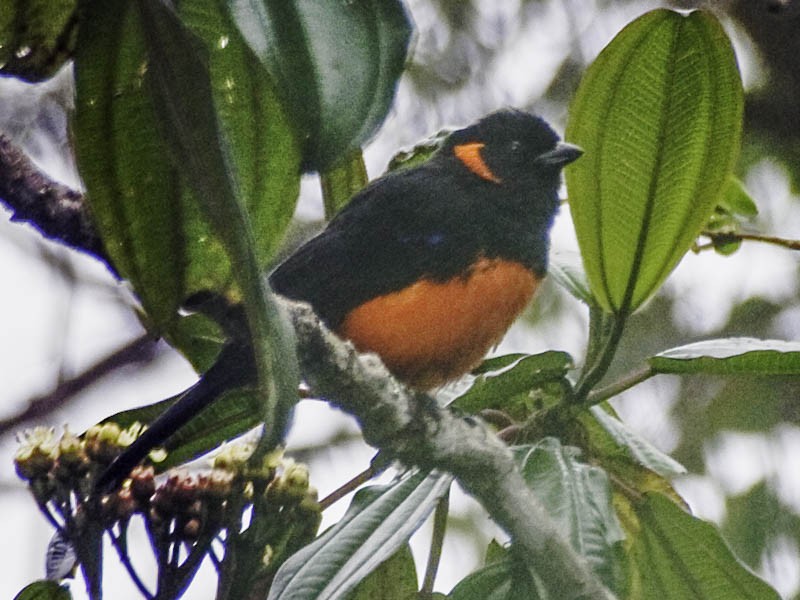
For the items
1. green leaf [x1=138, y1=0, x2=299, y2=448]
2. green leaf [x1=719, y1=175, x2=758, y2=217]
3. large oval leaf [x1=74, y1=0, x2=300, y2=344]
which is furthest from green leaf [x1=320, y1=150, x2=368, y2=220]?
green leaf [x1=138, y1=0, x2=299, y2=448]

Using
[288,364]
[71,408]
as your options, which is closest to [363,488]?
[288,364]

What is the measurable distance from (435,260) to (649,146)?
0.60m

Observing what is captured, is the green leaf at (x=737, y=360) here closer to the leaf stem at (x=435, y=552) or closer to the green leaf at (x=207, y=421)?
the leaf stem at (x=435, y=552)

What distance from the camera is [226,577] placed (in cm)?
138

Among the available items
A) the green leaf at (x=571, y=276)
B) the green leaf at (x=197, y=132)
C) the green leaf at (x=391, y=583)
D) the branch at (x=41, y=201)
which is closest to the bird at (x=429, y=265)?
the green leaf at (x=571, y=276)

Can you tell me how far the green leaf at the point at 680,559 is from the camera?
1566 millimetres

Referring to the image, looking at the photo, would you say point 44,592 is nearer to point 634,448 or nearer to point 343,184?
point 343,184

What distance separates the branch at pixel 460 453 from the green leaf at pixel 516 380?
0.12m

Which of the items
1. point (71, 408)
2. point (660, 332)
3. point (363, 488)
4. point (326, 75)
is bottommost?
point (660, 332)

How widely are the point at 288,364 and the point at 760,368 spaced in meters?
0.82

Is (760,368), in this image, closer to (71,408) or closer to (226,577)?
(226,577)

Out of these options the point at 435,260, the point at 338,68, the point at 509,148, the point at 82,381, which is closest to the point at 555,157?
the point at 509,148

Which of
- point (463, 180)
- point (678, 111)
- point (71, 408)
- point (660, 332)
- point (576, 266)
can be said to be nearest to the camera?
point (678, 111)

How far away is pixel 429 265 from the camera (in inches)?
81.4
